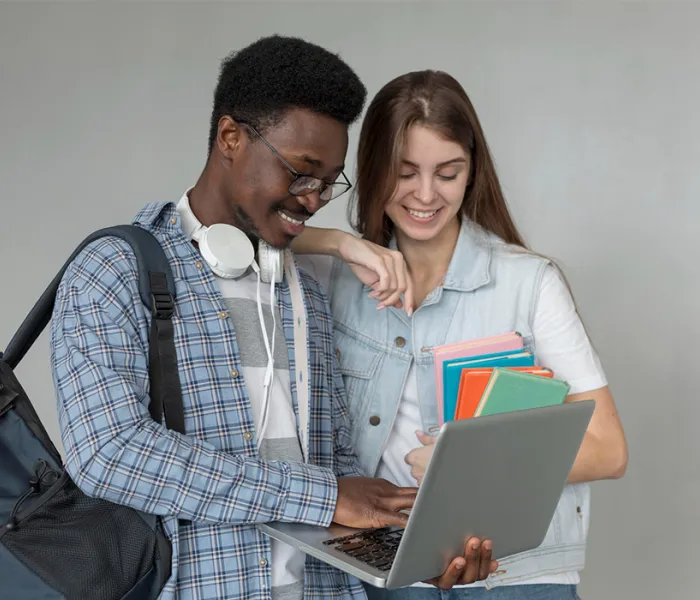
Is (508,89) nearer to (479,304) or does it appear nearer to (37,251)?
(479,304)

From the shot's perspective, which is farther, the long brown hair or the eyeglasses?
the long brown hair

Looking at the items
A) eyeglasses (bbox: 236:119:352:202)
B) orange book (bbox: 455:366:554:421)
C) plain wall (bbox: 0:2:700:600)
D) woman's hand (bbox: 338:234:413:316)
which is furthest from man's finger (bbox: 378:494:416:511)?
plain wall (bbox: 0:2:700:600)

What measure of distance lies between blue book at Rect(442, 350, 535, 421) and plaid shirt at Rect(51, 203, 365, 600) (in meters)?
0.30

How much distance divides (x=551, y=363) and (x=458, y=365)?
0.32 metres

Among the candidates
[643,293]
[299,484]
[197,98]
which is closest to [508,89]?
[643,293]

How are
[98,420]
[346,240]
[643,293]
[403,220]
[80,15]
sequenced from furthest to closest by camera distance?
[80,15]
[643,293]
[403,220]
[346,240]
[98,420]

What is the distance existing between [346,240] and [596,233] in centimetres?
172

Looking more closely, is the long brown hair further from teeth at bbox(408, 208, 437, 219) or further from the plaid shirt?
the plaid shirt

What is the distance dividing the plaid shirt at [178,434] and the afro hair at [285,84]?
241mm

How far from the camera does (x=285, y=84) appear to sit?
1.66 metres

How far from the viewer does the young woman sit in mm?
1979

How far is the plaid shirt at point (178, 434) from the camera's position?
1433mm

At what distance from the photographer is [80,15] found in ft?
12.0

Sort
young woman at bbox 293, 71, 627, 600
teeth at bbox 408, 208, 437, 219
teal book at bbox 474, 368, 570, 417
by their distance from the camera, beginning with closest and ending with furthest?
teal book at bbox 474, 368, 570, 417, young woman at bbox 293, 71, 627, 600, teeth at bbox 408, 208, 437, 219
